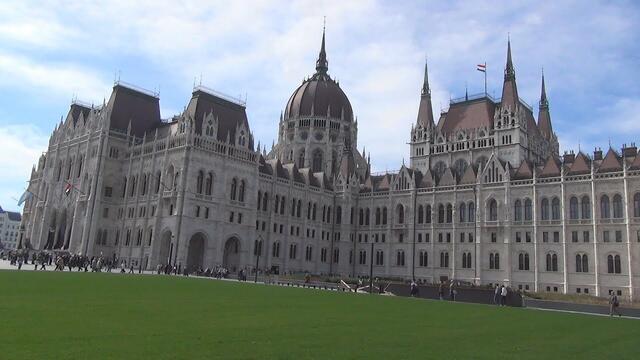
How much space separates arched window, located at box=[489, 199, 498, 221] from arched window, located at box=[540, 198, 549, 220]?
19.7 ft

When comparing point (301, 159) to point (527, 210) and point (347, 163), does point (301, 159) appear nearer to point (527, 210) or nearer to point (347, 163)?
point (347, 163)

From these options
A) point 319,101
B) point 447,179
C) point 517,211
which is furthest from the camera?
point 319,101

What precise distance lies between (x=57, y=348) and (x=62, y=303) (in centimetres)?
922

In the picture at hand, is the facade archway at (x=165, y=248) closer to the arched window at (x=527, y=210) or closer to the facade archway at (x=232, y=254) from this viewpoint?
the facade archway at (x=232, y=254)

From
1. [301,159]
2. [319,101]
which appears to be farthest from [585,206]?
[319,101]

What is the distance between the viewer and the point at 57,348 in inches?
461

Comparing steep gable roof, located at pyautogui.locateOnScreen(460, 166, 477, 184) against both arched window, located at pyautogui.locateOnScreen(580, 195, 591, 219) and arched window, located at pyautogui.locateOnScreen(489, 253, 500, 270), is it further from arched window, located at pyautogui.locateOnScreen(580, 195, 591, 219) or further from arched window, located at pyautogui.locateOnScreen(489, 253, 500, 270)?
arched window, located at pyautogui.locateOnScreen(580, 195, 591, 219)

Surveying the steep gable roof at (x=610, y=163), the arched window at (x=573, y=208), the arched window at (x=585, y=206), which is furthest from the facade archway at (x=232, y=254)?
the steep gable roof at (x=610, y=163)

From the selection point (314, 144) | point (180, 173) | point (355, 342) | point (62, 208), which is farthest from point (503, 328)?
point (314, 144)

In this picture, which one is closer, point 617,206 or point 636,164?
point 636,164

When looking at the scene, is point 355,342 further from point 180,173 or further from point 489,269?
point 489,269

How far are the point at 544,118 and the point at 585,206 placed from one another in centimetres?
3371

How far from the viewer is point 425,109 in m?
97.6

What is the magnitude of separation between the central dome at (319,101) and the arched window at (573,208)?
4821 centimetres
